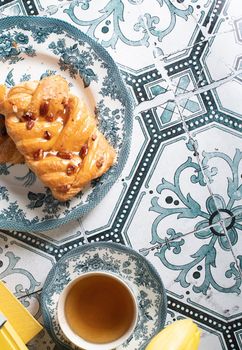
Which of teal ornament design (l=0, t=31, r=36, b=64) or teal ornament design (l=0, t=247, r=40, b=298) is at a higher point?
teal ornament design (l=0, t=31, r=36, b=64)

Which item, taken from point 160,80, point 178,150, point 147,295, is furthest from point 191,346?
point 160,80

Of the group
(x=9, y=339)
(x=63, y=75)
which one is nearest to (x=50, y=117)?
(x=63, y=75)

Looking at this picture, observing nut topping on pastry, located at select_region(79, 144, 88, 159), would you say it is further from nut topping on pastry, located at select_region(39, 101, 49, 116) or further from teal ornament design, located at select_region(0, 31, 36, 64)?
teal ornament design, located at select_region(0, 31, 36, 64)

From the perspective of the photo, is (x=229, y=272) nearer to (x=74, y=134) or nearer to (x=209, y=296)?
(x=209, y=296)

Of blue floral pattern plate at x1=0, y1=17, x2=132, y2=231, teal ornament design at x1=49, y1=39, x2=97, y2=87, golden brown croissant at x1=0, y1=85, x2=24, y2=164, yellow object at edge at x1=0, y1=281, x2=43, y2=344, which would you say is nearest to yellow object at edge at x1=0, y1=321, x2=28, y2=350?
yellow object at edge at x1=0, y1=281, x2=43, y2=344

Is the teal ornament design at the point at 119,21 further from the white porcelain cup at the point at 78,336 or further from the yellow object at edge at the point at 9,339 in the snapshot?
the yellow object at edge at the point at 9,339
